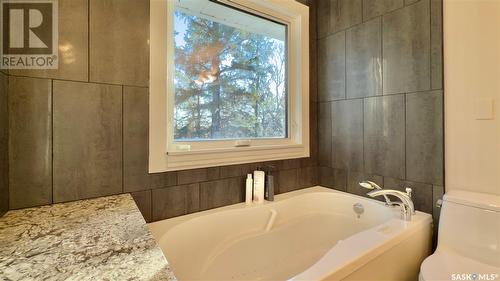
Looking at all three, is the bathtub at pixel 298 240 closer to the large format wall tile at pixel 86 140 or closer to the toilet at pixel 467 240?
the toilet at pixel 467 240

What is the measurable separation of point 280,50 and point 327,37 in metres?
0.46

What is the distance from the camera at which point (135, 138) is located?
4.34 ft

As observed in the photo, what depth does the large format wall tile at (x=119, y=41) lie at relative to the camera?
4.01 ft

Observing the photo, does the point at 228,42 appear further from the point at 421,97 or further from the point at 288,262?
the point at 288,262

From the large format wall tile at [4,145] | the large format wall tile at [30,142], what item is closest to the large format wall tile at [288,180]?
the large format wall tile at [30,142]

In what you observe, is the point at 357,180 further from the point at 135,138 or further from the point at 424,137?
the point at 135,138

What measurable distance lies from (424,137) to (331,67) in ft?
3.09

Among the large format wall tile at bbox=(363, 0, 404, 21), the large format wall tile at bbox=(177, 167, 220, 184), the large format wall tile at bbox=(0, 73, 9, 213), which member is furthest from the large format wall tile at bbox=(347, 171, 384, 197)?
the large format wall tile at bbox=(0, 73, 9, 213)

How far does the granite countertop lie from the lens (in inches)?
23.0

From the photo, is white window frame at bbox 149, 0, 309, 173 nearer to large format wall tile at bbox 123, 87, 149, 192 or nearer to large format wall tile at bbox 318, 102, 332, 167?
large format wall tile at bbox 123, 87, 149, 192

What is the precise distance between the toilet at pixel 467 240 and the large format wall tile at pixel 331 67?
1101mm

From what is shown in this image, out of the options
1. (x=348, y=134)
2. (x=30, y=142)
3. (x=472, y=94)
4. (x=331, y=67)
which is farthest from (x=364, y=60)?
(x=30, y=142)

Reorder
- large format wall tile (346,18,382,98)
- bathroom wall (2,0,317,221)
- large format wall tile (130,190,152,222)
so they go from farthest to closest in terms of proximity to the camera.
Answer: large format wall tile (346,18,382,98) < large format wall tile (130,190,152,222) < bathroom wall (2,0,317,221)

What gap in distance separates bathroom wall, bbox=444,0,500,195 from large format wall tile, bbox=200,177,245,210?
1.35 meters
